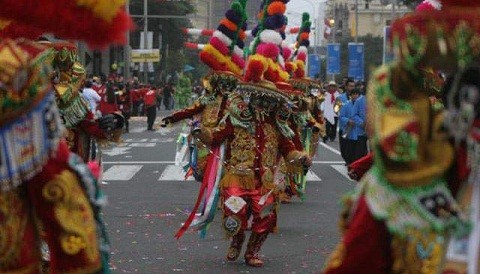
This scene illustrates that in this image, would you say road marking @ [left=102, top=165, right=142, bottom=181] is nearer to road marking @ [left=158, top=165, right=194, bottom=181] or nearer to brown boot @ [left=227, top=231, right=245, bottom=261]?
road marking @ [left=158, top=165, right=194, bottom=181]

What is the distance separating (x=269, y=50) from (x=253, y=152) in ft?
4.21

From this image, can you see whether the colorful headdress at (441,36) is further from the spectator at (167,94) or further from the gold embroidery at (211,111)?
the spectator at (167,94)

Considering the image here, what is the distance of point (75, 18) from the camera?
482cm

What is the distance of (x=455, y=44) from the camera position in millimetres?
4160

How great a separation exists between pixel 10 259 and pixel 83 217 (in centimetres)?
31

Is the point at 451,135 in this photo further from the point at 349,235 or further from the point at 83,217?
the point at 83,217

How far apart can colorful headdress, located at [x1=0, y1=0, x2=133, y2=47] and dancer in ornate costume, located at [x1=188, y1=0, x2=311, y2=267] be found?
567cm

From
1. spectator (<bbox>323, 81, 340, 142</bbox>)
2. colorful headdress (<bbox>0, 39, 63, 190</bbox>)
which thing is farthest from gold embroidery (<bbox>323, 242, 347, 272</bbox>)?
spectator (<bbox>323, 81, 340, 142</bbox>)

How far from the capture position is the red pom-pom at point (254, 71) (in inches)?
426

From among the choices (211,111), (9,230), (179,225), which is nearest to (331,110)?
(211,111)

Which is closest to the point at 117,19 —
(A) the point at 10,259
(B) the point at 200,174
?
(A) the point at 10,259

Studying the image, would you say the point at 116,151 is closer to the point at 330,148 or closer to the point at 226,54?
the point at 330,148

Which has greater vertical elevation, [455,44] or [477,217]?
[455,44]

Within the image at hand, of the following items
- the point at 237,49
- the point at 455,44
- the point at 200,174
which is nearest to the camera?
the point at 455,44
